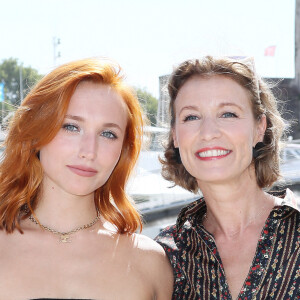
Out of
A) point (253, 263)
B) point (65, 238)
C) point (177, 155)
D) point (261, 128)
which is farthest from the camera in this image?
point (177, 155)

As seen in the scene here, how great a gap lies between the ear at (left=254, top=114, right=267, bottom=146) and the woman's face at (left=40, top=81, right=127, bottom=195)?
68 centimetres

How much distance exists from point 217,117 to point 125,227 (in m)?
0.75

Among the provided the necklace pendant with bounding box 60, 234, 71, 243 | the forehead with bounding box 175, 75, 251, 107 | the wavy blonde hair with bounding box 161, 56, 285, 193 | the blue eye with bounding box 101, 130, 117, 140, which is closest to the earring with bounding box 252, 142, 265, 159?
the wavy blonde hair with bounding box 161, 56, 285, 193

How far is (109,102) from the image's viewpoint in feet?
8.17

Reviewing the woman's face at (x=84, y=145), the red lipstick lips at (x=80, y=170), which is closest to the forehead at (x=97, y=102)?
the woman's face at (x=84, y=145)

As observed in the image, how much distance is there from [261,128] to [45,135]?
1.05 meters

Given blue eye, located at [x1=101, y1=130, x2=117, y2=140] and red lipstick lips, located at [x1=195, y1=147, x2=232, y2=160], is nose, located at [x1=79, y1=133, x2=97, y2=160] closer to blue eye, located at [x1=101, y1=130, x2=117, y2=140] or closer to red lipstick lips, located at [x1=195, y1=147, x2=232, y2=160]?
blue eye, located at [x1=101, y1=130, x2=117, y2=140]

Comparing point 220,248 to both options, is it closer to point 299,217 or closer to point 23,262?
point 299,217

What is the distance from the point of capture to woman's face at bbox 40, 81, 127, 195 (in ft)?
7.70

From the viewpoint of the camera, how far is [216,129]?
92.5 inches

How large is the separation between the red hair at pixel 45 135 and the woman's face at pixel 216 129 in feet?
1.15

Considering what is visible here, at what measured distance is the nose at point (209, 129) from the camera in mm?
2334

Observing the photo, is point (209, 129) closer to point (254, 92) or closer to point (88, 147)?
point (254, 92)

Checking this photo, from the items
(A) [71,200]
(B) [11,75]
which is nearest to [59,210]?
(A) [71,200]
